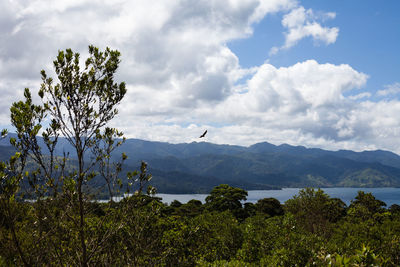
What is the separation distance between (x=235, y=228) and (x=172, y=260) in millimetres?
5417

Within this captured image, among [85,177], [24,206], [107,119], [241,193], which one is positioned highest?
[107,119]

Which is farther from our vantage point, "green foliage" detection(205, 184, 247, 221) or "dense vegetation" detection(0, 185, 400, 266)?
"green foliage" detection(205, 184, 247, 221)

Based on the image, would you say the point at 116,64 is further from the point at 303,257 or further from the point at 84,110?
the point at 303,257

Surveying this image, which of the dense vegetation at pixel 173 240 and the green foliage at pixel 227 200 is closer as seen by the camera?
the dense vegetation at pixel 173 240

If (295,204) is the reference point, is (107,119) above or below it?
above

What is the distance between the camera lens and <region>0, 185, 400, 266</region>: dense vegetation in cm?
766

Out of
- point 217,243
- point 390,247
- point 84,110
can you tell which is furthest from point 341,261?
point 217,243

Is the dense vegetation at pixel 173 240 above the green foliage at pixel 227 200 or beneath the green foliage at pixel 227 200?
above

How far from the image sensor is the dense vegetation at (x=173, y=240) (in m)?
7.66

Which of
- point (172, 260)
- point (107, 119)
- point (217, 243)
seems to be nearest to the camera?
point (107, 119)

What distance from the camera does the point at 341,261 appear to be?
4957mm

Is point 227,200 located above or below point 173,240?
A: below

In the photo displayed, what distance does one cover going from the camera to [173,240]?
731 inches

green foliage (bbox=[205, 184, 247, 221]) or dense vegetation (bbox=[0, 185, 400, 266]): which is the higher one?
dense vegetation (bbox=[0, 185, 400, 266])
